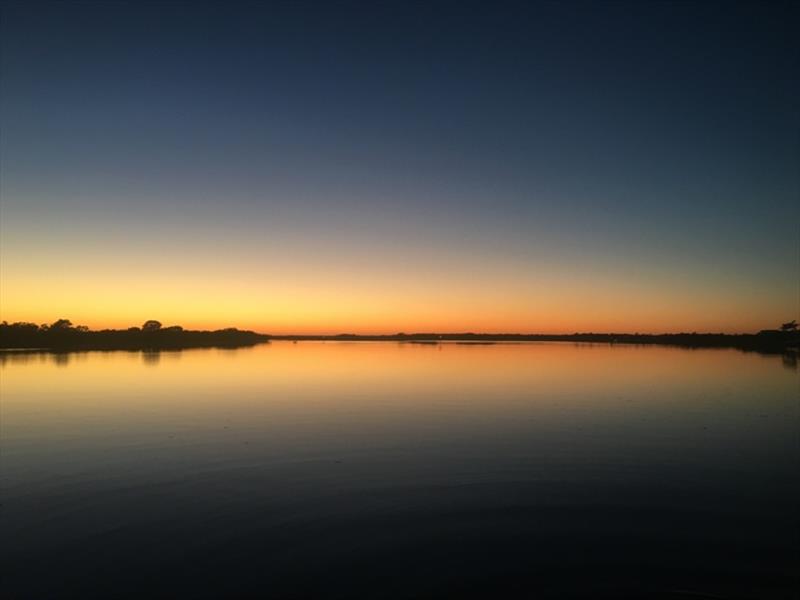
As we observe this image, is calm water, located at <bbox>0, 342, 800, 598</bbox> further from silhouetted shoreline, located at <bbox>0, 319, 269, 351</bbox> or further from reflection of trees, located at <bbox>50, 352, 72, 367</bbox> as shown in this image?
silhouetted shoreline, located at <bbox>0, 319, 269, 351</bbox>

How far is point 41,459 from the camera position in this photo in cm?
1934

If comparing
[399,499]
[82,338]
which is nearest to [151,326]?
[82,338]

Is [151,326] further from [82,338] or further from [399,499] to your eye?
[399,499]

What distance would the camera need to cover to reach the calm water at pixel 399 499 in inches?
408

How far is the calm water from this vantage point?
10352mm

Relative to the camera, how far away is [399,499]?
15039mm

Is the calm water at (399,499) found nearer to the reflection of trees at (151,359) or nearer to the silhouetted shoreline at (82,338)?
the reflection of trees at (151,359)

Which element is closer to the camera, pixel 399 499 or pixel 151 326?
pixel 399 499

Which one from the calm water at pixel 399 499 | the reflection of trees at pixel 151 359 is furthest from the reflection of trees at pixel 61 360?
the calm water at pixel 399 499

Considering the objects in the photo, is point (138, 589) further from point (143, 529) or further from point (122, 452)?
point (122, 452)

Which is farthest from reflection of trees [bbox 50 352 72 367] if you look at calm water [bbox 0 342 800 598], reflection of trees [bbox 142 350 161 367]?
calm water [bbox 0 342 800 598]

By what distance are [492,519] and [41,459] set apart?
16.3 metres

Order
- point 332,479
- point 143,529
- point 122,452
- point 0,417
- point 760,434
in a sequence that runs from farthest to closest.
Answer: point 0,417, point 760,434, point 122,452, point 332,479, point 143,529

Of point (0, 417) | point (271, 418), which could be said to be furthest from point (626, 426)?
point (0, 417)
